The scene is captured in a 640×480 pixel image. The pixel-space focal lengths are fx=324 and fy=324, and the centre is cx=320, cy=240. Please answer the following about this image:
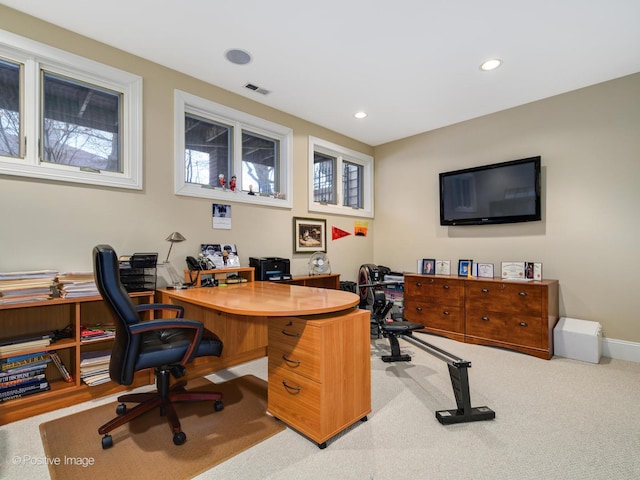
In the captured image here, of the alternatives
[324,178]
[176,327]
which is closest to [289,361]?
[176,327]

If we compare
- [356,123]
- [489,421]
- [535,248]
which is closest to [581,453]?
[489,421]

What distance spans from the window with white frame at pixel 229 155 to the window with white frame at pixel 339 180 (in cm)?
48

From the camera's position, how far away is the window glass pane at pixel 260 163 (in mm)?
3857

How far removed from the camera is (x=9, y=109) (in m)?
2.42

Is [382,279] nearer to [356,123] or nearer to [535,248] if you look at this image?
[535,248]

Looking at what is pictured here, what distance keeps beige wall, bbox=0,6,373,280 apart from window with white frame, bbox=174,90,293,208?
0.09m

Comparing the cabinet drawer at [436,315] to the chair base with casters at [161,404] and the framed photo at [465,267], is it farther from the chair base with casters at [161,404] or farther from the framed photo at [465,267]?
the chair base with casters at [161,404]

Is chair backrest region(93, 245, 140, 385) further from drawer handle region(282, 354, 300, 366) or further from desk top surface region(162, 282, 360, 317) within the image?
drawer handle region(282, 354, 300, 366)

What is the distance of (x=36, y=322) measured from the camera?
2.40m

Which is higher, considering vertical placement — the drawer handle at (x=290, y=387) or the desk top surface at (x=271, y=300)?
the desk top surface at (x=271, y=300)

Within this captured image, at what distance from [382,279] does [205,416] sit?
3211 mm

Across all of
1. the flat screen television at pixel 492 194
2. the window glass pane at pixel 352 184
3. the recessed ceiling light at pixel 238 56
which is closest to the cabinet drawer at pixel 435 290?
the flat screen television at pixel 492 194

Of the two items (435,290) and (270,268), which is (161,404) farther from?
(435,290)

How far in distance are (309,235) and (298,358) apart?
258cm
